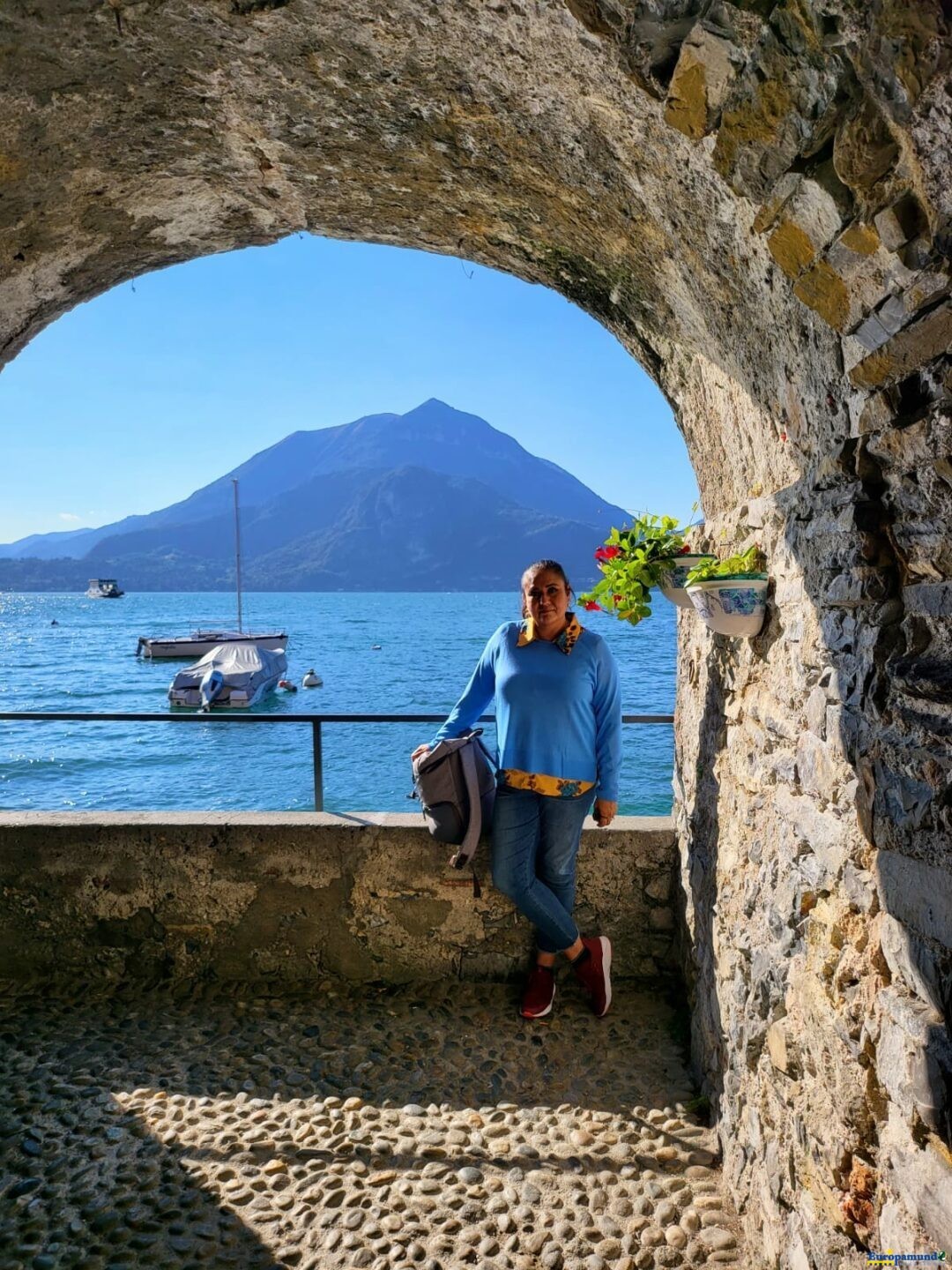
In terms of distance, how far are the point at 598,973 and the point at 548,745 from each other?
1.10 meters

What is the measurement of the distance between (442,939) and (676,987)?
1.09 m

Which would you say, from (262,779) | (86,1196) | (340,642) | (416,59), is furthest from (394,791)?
(340,642)

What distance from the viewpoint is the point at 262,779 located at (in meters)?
19.6

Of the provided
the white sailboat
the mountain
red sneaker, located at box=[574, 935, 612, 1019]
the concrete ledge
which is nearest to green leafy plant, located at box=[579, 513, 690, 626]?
the concrete ledge

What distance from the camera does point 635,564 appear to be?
2.94m

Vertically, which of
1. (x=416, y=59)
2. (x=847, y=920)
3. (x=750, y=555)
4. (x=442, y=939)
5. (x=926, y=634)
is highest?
(x=416, y=59)

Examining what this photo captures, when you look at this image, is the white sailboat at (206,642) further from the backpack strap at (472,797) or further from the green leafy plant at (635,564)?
the green leafy plant at (635,564)

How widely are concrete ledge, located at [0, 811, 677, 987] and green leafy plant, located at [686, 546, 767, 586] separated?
5.13ft

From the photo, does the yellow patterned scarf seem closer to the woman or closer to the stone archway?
the woman

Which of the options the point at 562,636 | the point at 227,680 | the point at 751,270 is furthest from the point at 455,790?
the point at 227,680

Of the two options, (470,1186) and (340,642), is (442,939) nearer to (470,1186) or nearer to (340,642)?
(470,1186)

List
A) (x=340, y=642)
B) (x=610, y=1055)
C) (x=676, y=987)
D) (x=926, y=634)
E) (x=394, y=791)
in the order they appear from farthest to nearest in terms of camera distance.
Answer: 1. (x=340, y=642)
2. (x=394, y=791)
3. (x=676, y=987)
4. (x=610, y=1055)
5. (x=926, y=634)

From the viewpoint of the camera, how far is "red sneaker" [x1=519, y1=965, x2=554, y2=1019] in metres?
3.46

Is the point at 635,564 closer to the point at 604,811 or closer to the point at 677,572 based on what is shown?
the point at 677,572
